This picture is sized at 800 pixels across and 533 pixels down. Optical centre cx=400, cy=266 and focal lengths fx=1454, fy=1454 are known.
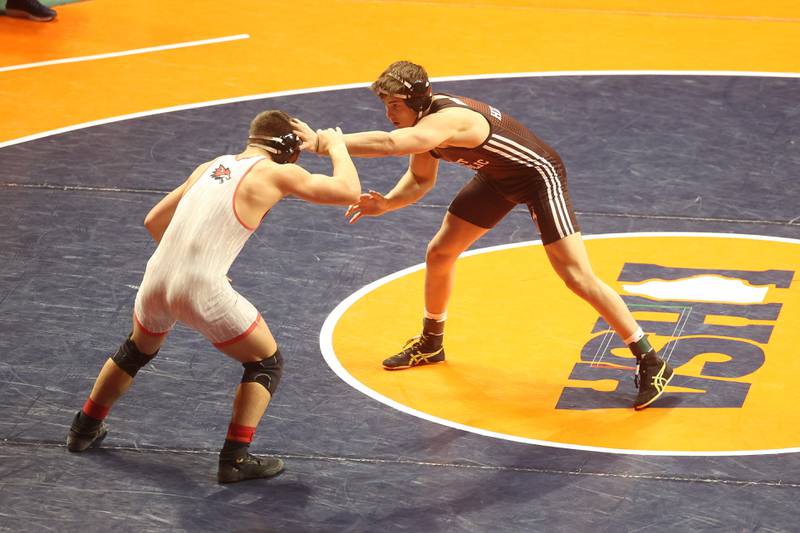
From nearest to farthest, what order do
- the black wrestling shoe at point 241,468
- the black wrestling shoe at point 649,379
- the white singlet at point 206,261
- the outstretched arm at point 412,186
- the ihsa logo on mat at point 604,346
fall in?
the white singlet at point 206,261, the black wrestling shoe at point 241,468, the ihsa logo on mat at point 604,346, the black wrestling shoe at point 649,379, the outstretched arm at point 412,186

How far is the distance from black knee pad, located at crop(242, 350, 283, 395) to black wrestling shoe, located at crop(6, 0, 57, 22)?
8.32 m

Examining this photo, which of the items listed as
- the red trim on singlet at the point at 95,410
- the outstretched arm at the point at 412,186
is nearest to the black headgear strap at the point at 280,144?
the outstretched arm at the point at 412,186

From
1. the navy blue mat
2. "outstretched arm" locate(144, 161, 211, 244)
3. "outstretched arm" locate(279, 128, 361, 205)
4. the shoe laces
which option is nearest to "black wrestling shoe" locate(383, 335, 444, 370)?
the shoe laces

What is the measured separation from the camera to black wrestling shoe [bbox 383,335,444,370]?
8.29 m

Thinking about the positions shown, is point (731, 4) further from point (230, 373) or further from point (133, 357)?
point (133, 357)

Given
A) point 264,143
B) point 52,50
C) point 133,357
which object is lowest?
point 52,50

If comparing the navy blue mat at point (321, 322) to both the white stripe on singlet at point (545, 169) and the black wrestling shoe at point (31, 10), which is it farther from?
the black wrestling shoe at point (31, 10)

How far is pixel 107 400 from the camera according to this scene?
7270 mm

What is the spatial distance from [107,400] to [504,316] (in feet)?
8.77

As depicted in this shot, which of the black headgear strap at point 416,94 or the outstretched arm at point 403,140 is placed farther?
the black headgear strap at point 416,94

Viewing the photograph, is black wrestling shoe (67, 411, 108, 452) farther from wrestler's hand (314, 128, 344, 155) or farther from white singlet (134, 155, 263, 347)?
wrestler's hand (314, 128, 344, 155)

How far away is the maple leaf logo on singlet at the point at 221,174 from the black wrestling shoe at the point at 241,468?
1.31m

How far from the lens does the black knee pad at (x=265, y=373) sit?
23.0 feet

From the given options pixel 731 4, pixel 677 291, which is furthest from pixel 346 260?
pixel 731 4
